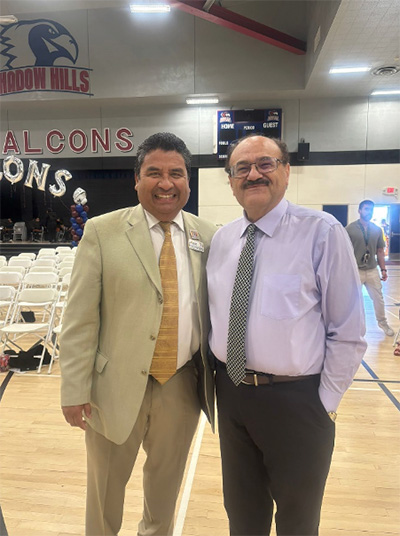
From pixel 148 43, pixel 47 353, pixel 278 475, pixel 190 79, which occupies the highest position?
pixel 148 43

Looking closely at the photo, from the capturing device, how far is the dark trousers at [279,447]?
133cm

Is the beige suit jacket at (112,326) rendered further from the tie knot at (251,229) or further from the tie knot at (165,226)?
the tie knot at (251,229)

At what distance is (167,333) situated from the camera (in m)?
1.50

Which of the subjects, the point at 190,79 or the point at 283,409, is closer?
the point at 283,409

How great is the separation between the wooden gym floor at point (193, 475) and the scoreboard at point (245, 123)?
1028 centimetres

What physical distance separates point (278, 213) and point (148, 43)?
1229 centimetres

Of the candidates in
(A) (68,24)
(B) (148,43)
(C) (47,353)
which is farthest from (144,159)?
(A) (68,24)

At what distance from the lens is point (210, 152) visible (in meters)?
12.8

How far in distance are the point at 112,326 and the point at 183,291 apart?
0.33 meters

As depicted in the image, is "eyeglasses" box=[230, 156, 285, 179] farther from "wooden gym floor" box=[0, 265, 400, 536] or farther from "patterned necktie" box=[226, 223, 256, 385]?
"wooden gym floor" box=[0, 265, 400, 536]

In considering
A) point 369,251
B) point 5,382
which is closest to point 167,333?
point 5,382

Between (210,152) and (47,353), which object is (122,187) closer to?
(210,152)

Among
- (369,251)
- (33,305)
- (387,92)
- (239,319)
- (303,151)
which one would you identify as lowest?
(33,305)

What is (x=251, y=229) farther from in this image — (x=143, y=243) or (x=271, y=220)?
(x=143, y=243)
